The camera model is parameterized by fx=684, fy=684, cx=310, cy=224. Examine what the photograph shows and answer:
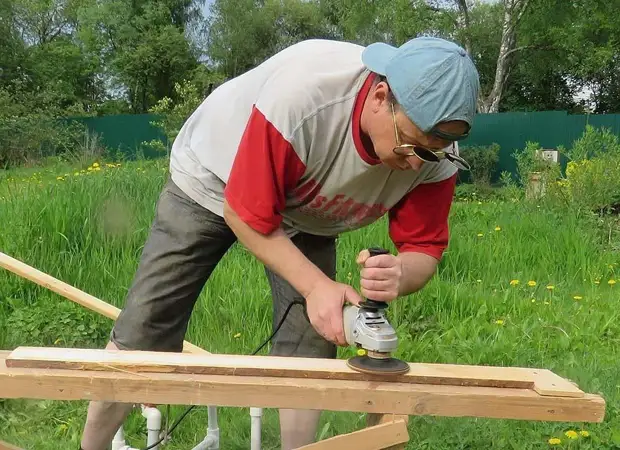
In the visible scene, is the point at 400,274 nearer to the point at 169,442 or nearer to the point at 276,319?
the point at 276,319

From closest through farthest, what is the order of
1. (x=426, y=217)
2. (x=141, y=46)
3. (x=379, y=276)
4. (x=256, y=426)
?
(x=379, y=276) < (x=426, y=217) < (x=256, y=426) < (x=141, y=46)

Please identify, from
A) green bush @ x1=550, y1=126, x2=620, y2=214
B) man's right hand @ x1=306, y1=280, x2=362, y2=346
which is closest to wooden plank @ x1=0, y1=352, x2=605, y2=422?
man's right hand @ x1=306, y1=280, x2=362, y2=346

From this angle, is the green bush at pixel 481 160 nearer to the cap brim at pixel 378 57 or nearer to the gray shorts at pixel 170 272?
the gray shorts at pixel 170 272

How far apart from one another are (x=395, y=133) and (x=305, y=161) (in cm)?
27

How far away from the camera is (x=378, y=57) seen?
171cm

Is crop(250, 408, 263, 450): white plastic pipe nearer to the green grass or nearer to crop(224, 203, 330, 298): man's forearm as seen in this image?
the green grass

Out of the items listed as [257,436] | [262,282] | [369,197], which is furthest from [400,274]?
[262,282]

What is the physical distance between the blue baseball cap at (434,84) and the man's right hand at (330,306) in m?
0.44

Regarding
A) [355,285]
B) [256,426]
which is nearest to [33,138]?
[355,285]

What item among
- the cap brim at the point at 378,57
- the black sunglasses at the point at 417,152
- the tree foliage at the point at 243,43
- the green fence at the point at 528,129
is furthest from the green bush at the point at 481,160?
the black sunglasses at the point at 417,152

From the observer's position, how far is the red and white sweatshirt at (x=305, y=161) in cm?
168

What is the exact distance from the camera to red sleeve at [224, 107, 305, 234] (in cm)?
166

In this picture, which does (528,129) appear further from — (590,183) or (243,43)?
(243,43)

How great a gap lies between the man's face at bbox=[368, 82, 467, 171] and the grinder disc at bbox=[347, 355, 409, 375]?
1.55ft
